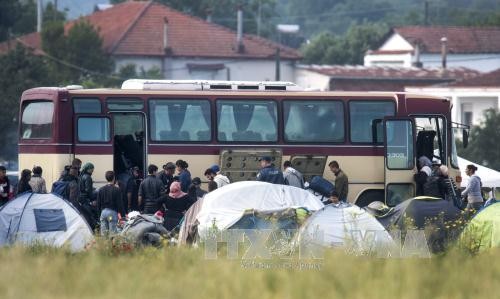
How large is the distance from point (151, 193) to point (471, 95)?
42235mm

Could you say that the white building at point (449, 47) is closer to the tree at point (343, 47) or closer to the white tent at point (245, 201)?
the tree at point (343, 47)

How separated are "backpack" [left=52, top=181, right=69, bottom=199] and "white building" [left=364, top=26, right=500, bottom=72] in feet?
203

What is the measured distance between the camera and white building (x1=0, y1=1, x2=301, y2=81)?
250 ft

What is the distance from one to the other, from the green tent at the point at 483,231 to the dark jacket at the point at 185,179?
6.18 m

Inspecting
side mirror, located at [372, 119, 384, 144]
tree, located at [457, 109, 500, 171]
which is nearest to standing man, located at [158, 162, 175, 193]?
side mirror, located at [372, 119, 384, 144]

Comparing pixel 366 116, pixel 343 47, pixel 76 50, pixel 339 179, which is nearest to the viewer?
pixel 339 179

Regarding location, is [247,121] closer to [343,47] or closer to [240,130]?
[240,130]

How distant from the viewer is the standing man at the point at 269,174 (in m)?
25.3

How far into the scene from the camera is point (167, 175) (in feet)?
83.9

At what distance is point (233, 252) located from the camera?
17891 millimetres

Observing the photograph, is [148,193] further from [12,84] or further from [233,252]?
[12,84]

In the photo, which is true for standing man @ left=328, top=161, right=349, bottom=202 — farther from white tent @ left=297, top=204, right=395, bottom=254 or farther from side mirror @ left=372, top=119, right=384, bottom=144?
white tent @ left=297, top=204, right=395, bottom=254

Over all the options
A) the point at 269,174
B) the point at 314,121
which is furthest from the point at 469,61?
the point at 269,174

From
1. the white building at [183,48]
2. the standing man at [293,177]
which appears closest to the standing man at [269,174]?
the standing man at [293,177]
